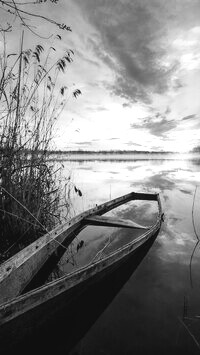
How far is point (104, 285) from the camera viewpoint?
307cm

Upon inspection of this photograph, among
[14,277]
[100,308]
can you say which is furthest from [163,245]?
[14,277]

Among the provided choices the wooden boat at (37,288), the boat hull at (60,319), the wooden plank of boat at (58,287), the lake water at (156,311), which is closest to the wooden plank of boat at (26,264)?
the wooden boat at (37,288)

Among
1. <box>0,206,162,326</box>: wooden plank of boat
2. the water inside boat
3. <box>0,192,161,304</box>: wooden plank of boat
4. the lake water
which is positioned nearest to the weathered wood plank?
the water inside boat

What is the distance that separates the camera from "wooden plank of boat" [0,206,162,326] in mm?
1681

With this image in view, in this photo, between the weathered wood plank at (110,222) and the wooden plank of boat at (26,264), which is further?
the weathered wood plank at (110,222)

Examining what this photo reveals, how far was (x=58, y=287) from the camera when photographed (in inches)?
81.1

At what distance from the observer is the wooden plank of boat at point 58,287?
168 cm

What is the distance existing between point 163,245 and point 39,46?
4.42 m

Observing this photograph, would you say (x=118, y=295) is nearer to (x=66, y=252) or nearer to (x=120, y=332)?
(x=120, y=332)

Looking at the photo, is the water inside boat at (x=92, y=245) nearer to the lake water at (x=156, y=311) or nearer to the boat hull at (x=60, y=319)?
the boat hull at (x=60, y=319)

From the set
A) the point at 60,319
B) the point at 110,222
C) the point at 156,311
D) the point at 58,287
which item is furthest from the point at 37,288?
the point at 110,222

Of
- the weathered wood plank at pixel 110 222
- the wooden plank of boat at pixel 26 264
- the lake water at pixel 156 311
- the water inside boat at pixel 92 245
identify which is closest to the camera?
the lake water at pixel 156 311

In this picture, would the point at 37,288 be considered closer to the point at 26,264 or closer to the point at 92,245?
the point at 26,264

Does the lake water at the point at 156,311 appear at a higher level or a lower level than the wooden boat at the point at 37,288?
lower
